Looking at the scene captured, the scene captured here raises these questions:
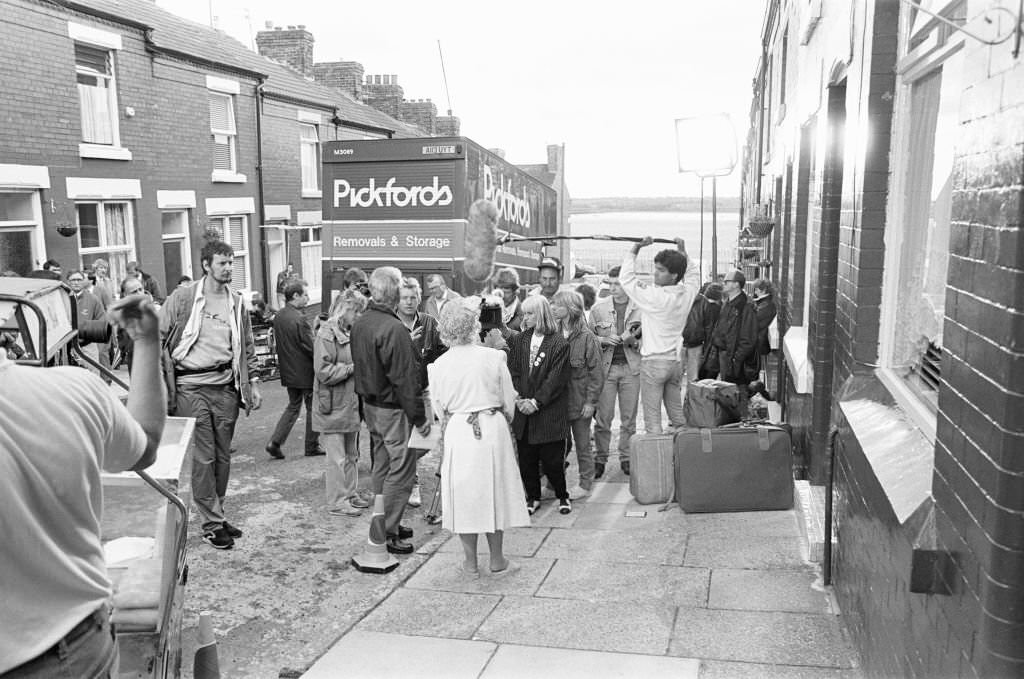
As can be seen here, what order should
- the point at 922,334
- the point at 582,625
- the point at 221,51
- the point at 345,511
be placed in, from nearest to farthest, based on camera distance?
the point at 922,334 → the point at 582,625 → the point at 345,511 → the point at 221,51

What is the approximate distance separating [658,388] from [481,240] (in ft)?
23.1

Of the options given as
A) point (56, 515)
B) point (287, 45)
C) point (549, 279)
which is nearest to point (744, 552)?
point (549, 279)

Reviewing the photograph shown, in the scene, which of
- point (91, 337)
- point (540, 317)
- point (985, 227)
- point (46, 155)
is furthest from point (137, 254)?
point (985, 227)

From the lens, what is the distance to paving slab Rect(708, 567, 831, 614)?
4707mm

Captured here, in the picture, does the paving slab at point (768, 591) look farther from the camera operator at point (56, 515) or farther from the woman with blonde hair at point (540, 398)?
the camera operator at point (56, 515)

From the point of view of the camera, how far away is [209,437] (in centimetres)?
623

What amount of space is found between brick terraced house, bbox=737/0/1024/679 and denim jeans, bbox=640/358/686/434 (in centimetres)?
157

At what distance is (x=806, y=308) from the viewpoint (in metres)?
7.06

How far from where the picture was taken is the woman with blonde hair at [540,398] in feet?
22.3

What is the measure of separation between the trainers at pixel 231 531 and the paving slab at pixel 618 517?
2.44 metres

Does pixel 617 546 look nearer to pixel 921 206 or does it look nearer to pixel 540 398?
pixel 540 398

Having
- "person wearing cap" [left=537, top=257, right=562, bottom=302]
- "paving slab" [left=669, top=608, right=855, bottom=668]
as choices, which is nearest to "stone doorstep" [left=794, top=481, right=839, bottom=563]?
"paving slab" [left=669, top=608, right=855, bottom=668]

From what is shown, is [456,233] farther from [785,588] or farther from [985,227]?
[985,227]

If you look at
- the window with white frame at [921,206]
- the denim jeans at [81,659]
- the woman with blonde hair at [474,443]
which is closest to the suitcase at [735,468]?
the woman with blonde hair at [474,443]
